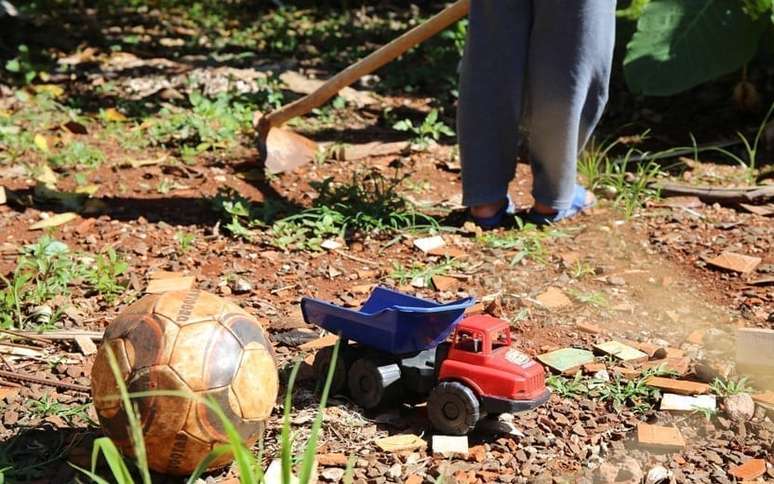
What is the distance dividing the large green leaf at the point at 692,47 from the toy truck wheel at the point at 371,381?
2.79 m

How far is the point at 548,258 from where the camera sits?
4.32m

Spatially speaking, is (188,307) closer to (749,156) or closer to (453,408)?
(453,408)

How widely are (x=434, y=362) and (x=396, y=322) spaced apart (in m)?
0.18

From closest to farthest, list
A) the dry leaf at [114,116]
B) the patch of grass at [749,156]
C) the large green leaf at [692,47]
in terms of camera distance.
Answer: the patch of grass at [749,156], the large green leaf at [692,47], the dry leaf at [114,116]

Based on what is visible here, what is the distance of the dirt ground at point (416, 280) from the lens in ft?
9.59

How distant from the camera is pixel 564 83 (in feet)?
14.4

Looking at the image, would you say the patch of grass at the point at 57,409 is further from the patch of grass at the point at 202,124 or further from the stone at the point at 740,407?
the patch of grass at the point at 202,124

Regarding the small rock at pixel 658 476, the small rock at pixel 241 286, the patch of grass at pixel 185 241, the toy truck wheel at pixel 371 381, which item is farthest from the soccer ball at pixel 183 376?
the patch of grass at pixel 185 241

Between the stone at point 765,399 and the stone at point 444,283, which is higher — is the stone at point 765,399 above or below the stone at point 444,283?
above

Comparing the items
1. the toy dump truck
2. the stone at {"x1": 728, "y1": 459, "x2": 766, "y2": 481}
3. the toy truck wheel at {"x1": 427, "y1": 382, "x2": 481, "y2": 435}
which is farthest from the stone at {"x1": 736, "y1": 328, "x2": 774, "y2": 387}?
the toy truck wheel at {"x1": 427, "y1": 382, "x2": 481, "y2": 435}

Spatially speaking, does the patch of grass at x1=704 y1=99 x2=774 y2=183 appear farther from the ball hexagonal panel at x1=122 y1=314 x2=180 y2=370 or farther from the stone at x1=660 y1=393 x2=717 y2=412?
the ball hexagonal panel at x1=122 y1=314 x2=180 y2=370

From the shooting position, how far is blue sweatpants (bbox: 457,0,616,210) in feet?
14.1

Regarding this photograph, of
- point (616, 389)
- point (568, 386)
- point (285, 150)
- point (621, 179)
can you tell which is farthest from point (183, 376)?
point (285, 150)

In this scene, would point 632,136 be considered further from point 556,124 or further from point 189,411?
point 189,411
